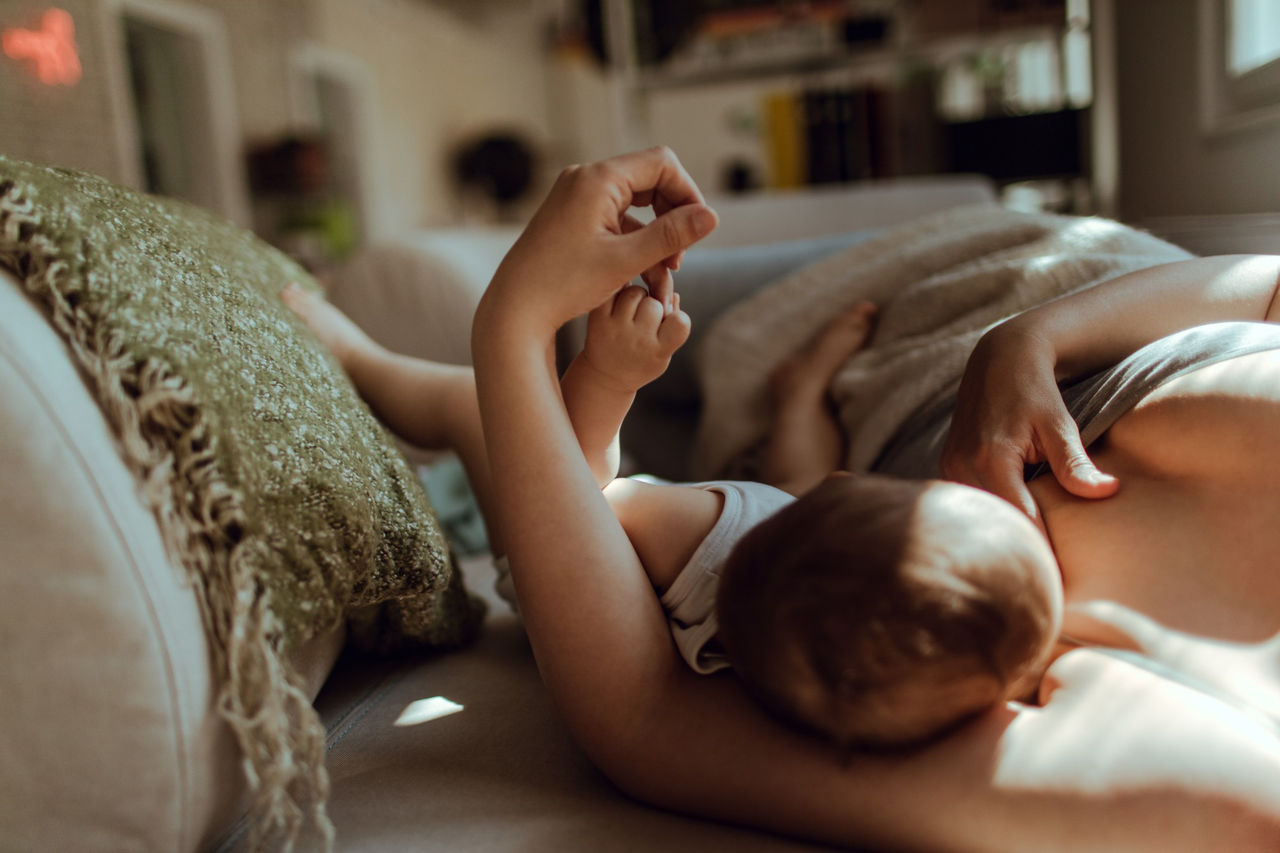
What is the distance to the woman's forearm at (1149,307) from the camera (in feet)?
2.31

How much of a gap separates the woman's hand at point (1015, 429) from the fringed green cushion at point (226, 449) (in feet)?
1.45

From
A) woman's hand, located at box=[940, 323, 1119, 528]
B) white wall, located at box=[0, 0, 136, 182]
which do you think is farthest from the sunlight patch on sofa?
white wall, located at box=[0, 0, 136, 182]

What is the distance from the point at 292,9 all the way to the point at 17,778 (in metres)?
5.14

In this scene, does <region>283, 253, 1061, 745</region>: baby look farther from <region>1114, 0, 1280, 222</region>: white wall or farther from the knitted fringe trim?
<region>1114, 0, 1280, 222</region>: white wall

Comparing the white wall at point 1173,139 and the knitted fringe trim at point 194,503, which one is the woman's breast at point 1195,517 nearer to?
the knitted fringe trim at point 194,503

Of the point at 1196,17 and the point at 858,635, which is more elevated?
the point at 1196,17

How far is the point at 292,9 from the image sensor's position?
4.67m

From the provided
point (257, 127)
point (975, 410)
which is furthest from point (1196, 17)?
point (257, 127)

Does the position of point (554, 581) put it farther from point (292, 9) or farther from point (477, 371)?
point (292, 9)

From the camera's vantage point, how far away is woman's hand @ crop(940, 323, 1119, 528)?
608mm

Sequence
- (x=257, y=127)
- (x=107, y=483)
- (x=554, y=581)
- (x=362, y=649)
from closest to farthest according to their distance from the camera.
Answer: (x=107, y=483)
(x=554, y=581)
(x=362, y=649)
(x=257, y=127)

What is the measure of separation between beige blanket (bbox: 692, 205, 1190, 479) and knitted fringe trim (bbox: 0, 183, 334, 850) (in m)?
0.70

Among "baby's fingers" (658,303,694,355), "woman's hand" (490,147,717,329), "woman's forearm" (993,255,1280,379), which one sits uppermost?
"woman's hand" (490,147,717,329)

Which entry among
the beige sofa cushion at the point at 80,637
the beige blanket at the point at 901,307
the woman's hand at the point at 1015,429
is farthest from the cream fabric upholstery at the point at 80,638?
the beige blanket at the point at 901,307
